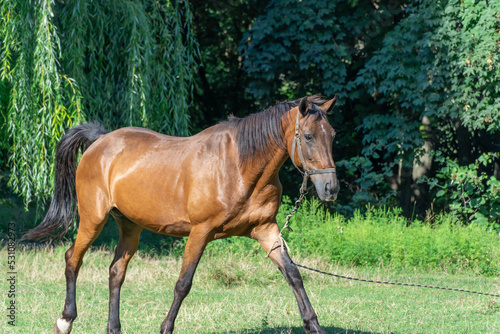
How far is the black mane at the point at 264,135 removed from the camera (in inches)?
189

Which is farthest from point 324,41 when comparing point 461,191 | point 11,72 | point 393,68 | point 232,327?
point 232,327

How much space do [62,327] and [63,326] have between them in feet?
0.04

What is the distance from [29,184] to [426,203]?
9.91 m

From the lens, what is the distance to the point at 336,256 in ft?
33.3

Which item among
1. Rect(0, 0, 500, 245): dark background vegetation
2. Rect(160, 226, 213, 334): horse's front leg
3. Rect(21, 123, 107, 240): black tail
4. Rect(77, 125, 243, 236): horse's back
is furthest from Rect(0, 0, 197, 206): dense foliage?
Rect(160, 226, 213, 334): horse's front leg

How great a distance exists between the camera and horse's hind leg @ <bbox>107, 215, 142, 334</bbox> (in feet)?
18.3

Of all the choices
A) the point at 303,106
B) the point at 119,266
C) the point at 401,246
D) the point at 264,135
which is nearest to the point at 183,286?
the point at 119,266

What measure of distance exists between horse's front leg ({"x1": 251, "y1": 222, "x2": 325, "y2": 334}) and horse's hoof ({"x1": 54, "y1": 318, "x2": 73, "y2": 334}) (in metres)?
1.98

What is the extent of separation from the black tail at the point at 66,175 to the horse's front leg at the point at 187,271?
203 centimetres

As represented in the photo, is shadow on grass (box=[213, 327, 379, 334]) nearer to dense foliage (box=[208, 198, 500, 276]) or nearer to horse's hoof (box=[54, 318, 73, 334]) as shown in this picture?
horse's hoof (box=[54, 318, 73, 334])

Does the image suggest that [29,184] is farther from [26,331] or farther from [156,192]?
[156,192]

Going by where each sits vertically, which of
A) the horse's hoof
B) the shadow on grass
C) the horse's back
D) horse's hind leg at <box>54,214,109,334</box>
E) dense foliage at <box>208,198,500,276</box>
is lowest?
dense foliage at <box>208,198,500,276</box>

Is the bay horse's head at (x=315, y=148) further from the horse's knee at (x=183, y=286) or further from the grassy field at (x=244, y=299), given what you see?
the grassy field at (x=244, y=299)

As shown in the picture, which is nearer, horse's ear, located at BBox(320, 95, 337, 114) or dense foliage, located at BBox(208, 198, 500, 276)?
horse's ear, located at BBox(320, 95, 337, 114)
